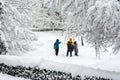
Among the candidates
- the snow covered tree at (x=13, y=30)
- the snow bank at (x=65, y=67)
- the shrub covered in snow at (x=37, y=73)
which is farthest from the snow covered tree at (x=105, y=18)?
the snow covered tree at (x=13, y=30)

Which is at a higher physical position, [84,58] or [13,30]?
[13,30]

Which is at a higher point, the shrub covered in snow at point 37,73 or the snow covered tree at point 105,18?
the snow covered tree at point 105,18

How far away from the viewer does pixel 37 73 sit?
394 inches

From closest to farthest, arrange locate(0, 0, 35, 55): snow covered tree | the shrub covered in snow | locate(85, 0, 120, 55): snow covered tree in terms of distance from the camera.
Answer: locate(85, 0, 120, 55): snow covered tree → the shrub covered in snow → locate(0, 0, 35, 55): snow covered tree

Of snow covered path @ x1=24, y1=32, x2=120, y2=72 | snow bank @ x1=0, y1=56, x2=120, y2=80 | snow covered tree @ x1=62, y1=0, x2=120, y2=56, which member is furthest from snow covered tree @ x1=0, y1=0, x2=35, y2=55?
snow covered tree @ x1=62, y1=0, x2=120, y2=56

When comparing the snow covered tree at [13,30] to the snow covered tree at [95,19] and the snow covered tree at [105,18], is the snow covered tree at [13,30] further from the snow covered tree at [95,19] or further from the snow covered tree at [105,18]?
the snow covered tree at [105,18]

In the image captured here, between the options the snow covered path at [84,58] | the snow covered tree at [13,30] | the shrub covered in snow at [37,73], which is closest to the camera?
the shrub covered in snow at [37,73]

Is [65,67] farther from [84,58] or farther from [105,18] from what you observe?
[84,58]

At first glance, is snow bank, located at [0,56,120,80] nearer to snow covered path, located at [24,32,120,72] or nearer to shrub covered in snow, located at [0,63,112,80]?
shrub covered in snow, located at [0,63,112,80]

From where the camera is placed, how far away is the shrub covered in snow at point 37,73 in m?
9.29

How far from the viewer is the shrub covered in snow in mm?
9288

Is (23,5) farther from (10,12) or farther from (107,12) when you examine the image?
(107,12)

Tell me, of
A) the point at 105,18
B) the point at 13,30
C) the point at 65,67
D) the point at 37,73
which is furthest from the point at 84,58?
the point at 105,18

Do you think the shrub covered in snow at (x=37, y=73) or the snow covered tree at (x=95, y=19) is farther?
the shrub covered in snow at (x=37, y=73)
